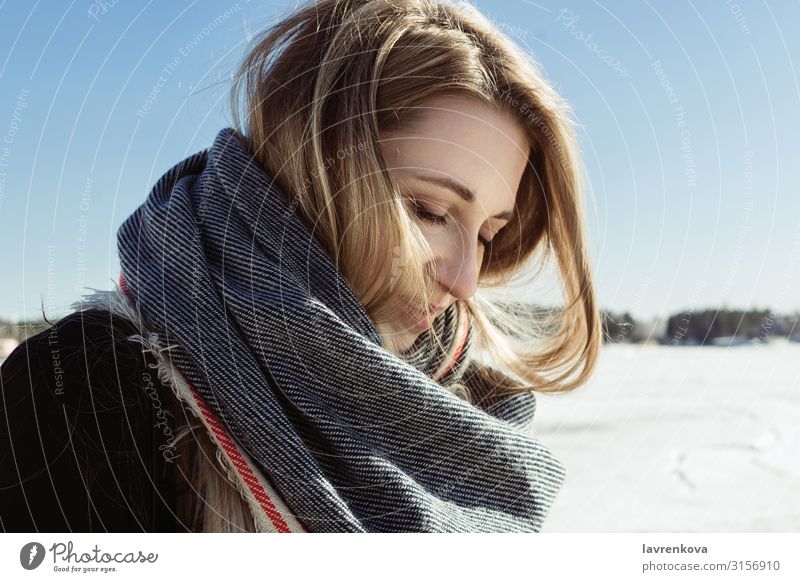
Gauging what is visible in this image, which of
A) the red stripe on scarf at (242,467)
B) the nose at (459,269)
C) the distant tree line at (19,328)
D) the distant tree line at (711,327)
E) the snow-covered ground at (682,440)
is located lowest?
the snow-covered ground at (682,440)

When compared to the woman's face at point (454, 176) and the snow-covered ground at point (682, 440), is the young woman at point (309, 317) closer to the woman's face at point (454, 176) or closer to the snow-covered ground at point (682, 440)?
the woman's face at point (454, 176)

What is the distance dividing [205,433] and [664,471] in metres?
0.89

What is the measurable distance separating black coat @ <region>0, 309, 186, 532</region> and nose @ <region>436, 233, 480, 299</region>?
33 cm

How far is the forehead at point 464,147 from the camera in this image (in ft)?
2.50

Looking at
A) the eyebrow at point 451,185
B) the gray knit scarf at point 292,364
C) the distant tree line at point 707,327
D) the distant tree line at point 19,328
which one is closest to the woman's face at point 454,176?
the eyebrow at point 451,185

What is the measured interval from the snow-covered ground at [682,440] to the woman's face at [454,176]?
340 mm

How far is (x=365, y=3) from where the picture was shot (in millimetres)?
793

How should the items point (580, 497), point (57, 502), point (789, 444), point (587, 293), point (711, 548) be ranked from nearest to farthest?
Answer: point (57, 502)
point (711, 548)
point (587, 293)
point (580, 497)
point (789, 444)

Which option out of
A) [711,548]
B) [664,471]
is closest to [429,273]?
[711,548]

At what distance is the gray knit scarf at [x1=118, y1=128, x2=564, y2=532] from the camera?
67cm

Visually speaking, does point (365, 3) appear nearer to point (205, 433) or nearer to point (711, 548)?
point (205, 433)

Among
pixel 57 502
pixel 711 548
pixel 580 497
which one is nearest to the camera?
pixel 57 502

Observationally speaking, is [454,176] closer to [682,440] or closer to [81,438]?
[81,438]

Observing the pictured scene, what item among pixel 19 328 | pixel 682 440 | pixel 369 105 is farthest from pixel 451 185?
pixel 682 440
